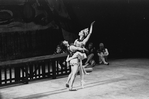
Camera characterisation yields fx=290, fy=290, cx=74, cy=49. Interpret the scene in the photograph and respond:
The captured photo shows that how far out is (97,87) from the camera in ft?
33.1

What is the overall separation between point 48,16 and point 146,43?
22.9ft

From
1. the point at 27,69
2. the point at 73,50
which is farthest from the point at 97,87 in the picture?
the point at 27,69

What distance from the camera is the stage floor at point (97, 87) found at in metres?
9.09

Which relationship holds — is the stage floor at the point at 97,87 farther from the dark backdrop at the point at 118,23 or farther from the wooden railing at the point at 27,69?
the dark backdrop at the point at 118,23

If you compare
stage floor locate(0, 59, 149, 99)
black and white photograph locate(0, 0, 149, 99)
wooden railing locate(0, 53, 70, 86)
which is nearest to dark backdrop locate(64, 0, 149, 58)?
black and white photograph locate(0, 0, 149, 99)

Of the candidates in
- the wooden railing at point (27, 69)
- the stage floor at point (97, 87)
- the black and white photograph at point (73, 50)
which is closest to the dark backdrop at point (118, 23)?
the black and white photograph at point (73, 50)

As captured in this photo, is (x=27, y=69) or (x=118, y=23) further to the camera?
(x=118, y=23)

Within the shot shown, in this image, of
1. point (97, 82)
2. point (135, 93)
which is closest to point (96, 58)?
point (97, 82)

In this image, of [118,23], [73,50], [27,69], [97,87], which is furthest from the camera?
[118,23]

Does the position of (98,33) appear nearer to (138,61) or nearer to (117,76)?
(138,61)

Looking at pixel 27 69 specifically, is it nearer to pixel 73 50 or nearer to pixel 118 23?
pixel 73 50

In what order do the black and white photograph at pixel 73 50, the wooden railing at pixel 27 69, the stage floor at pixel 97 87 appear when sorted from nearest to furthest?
the stage floor at pixel 97 87
the black and white photograph at pixel 73 50
the wooden railing at pixel 27 69

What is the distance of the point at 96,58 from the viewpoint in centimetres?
1563

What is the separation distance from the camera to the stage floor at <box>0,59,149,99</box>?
909 centimetres
